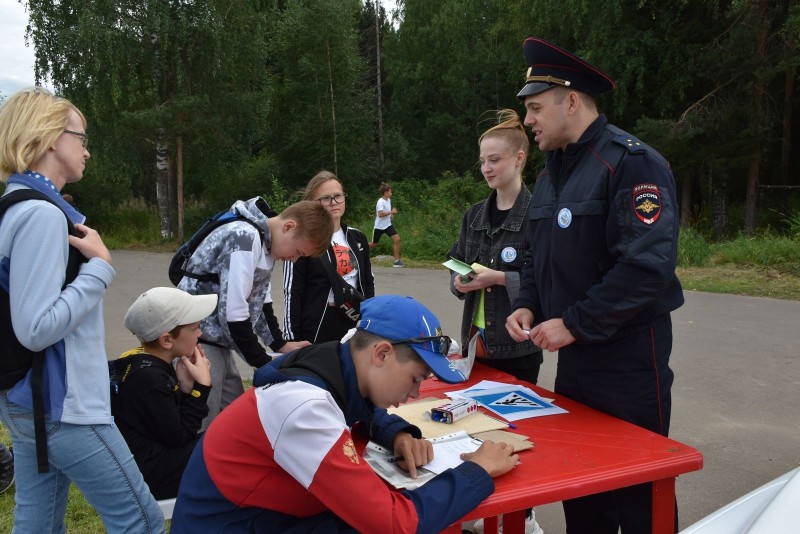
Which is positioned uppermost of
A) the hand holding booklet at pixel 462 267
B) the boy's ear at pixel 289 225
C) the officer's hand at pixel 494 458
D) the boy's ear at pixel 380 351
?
the boy's ear at pixel 289 225

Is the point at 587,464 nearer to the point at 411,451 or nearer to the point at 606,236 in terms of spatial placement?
the point at 411,451

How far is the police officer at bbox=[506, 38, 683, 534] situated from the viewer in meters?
2.39

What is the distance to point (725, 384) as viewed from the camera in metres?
5.75

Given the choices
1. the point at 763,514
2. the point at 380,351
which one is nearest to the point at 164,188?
the point at 380,351

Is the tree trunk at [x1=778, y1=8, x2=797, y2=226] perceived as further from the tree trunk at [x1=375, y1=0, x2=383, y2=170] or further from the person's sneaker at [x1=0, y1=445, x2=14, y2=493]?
the person's sneaker at [x1=0, y1=445, x2=14, y2=493]

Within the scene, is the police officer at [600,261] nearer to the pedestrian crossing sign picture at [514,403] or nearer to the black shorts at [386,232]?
the pedestrian crossing sign picture at [514,403]

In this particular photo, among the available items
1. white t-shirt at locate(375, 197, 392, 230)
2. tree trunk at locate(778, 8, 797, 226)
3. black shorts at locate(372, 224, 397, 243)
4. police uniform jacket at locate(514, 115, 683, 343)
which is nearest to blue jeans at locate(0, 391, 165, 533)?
police uniform jacket at locate(514, 115, 683, 343)

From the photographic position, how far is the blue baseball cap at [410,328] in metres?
1.88

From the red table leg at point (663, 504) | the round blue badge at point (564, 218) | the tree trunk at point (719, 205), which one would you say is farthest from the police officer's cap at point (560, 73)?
the tree trunk at point (719, 205)

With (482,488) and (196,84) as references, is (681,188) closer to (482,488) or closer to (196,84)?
(196,84)

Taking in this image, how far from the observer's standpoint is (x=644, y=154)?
246cm

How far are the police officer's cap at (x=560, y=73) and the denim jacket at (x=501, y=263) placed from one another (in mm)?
816

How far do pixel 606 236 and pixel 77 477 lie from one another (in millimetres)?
1950

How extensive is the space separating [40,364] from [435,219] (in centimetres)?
1632
